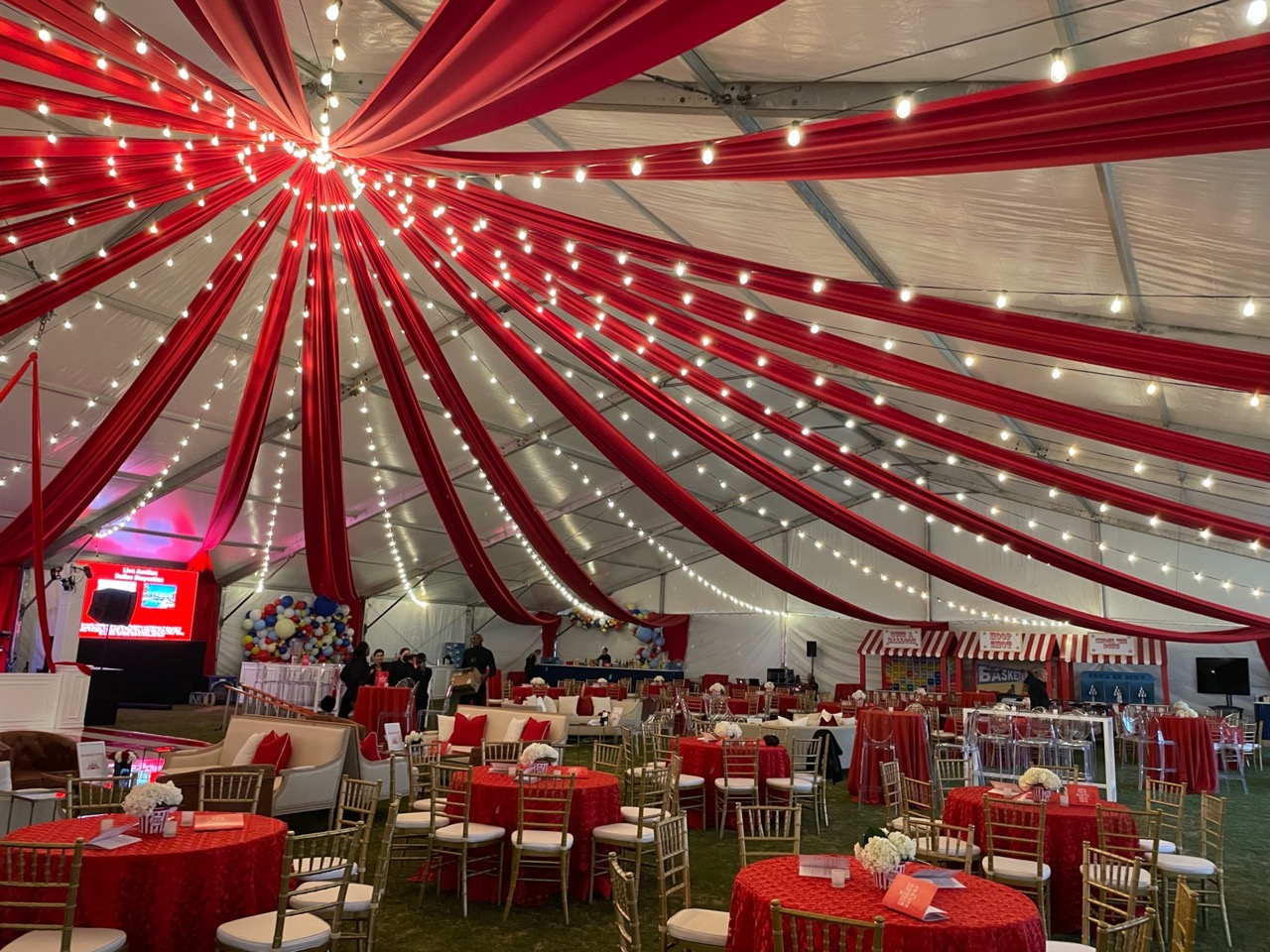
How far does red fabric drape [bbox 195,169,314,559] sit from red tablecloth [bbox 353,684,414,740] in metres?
2.57

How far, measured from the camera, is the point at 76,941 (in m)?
3.37

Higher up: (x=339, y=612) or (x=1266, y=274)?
(x=1266, y=274)

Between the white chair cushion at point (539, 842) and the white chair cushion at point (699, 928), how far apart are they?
137 cm

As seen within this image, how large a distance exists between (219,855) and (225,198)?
4.16 metres

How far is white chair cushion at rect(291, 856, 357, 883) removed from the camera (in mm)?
3988

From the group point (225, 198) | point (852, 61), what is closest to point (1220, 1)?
point (852, 61)

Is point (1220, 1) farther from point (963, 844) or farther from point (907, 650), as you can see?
point (907, 650)

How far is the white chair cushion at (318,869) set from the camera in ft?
13.1

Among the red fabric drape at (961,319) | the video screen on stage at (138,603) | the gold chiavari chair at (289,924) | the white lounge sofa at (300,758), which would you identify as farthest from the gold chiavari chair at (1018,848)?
the video screen on stage at (138,603)

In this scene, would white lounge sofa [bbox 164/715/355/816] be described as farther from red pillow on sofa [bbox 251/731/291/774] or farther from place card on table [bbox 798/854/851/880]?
place card on table [bbox 798/854/851/880]

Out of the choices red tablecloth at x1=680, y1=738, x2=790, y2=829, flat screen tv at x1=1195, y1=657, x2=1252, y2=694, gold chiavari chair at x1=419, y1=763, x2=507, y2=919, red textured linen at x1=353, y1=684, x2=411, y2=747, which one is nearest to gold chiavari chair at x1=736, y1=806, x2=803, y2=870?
red tablecloth at x1=680, y1=738, x2=790, y2=829

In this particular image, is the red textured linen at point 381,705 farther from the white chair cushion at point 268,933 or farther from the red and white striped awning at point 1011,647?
the red and white striped awning at point 1011,647

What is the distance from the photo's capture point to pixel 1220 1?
11.5 ft

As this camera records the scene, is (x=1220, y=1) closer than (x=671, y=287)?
Yes
